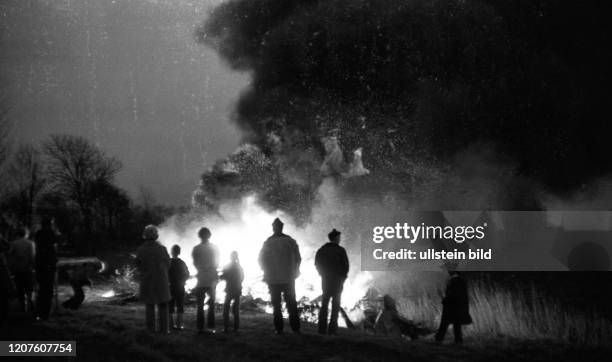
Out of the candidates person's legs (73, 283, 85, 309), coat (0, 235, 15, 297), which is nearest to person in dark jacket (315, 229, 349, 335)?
coat (0, 235, 15, 297)

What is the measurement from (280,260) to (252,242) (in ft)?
48.1

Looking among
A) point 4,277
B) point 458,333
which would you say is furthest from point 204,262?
point 458,333

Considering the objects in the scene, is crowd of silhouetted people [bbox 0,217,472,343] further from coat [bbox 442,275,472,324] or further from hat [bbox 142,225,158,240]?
hat [bbox 142,225,158,240]

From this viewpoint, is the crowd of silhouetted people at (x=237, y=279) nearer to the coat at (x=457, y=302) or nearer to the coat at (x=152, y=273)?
the coat at (x=457, y=302)

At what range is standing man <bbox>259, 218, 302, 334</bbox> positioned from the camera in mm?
10727

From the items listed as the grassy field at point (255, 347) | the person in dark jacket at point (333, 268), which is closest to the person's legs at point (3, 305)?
the grassy field at point (255, 347)

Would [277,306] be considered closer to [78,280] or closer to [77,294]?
[78,280]

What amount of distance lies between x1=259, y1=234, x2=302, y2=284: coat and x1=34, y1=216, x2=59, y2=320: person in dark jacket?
12.3 ft

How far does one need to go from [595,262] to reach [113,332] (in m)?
26.0

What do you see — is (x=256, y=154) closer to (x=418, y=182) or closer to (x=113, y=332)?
(x=418, y=182)

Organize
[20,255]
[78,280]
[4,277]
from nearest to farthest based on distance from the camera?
[4,277], [20,255], [78,280]

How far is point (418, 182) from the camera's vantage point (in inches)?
1384

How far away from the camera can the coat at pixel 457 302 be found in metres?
10.7

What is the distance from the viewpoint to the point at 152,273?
9992 mm
